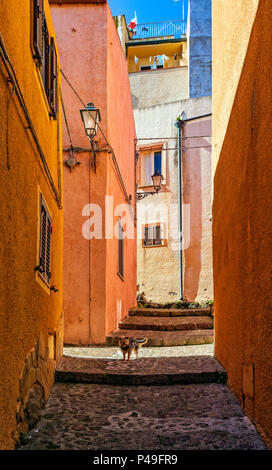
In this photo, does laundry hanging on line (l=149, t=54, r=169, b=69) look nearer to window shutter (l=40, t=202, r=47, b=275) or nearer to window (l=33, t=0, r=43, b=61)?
window (l=33, t=0, r=43, b=61)

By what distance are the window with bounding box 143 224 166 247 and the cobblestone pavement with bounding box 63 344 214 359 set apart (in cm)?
1045

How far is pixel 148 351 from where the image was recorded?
378 inches

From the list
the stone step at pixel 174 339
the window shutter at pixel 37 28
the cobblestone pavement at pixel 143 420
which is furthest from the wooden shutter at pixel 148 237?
the window shutter at pixel 37 28

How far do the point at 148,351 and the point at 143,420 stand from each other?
4.30 m

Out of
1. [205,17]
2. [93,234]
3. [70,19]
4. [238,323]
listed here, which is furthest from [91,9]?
[205,17]

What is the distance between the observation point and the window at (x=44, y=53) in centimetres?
525

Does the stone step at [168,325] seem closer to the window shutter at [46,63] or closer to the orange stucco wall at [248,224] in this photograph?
the orange stucco wall at [248,224]

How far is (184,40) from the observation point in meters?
27.8

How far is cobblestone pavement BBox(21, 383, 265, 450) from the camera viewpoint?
457cm

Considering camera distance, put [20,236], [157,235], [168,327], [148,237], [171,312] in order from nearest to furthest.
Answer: [20,236], [168,327], [171,312], [157,235], [148,237]

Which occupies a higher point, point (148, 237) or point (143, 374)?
point (148, 237)

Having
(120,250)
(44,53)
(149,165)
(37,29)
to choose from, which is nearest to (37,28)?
(37,29)

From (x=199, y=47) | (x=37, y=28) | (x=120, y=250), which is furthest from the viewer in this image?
(x=199, y=47)

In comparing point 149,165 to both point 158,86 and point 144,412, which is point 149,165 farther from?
point 144,412
